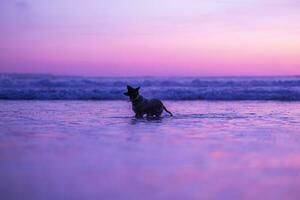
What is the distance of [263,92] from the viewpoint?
72.2 ft

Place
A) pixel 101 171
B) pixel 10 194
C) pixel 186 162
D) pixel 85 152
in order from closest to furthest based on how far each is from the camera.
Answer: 1. pixel 10 194
2. pixel 101 171
3. pixel 186 162
4. pixel 85 152

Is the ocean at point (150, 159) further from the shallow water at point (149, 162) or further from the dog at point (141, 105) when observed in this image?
the dog at point (141, 105)

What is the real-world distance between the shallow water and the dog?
221cm

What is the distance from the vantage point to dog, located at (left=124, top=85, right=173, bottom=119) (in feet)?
37.6

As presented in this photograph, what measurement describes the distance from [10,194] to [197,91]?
18715 mm

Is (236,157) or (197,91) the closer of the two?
(236,157)

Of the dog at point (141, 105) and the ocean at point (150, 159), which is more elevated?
the dog at point (141, 105)

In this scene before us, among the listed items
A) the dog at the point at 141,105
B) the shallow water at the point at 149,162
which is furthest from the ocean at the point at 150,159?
the dog at the point at 141,105

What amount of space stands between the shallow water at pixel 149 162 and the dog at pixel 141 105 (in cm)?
221

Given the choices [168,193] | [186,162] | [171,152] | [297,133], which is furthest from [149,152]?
[297,133]

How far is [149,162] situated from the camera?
5352mm

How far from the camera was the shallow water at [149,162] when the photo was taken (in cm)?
406

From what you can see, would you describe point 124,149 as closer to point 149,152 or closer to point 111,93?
point 149,152

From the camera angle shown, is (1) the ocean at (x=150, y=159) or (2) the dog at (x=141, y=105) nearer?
(1) the ocean at (x=150, y=159)
